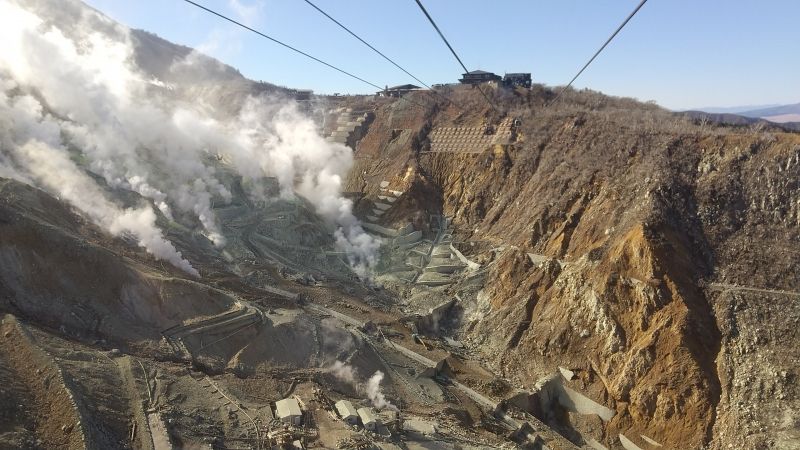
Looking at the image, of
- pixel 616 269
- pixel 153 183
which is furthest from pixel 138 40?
pixel 616 269

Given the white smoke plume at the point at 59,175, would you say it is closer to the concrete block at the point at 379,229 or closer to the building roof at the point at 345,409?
the building roof at the point at 345,409

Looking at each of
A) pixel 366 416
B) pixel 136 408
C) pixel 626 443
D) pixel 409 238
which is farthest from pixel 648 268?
pixel 136 408

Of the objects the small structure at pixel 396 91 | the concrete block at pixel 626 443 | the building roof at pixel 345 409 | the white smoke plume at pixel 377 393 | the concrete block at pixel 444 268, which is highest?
the small structure at pixel 396 91

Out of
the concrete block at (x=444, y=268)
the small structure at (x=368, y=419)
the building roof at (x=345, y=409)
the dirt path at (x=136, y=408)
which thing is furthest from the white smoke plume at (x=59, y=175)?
the concrete block at (x=444, y=268)

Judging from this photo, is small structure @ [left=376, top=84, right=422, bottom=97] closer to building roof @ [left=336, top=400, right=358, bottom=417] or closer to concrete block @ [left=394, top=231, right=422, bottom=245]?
concrete block @ [left=394, top=231, right=422, bottom=245]

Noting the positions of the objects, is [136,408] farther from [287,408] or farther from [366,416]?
[366,416]

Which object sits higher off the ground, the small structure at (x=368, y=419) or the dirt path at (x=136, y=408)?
the small structure at (x=368, y=419)
